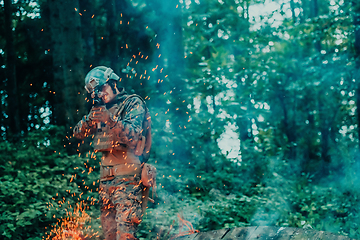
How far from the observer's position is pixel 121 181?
10.9 feet

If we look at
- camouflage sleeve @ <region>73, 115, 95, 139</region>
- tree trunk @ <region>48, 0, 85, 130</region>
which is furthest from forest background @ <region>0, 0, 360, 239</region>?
camouflage sleeve @ <region>73, 115, 95, 139</region>

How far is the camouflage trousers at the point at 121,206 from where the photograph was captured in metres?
3.17

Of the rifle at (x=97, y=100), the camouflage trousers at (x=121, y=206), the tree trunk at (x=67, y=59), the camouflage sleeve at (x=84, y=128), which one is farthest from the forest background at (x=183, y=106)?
the rifle at (x=97, y=100)

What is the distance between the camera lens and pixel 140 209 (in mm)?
3311

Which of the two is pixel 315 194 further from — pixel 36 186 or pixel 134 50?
pixel 36 186

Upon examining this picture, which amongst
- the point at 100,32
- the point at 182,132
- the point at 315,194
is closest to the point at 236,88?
the point at 182,132

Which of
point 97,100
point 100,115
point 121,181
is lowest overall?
point 121,181

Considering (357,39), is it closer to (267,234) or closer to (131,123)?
(267,234)

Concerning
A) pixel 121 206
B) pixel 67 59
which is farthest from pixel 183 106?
pixel 121 206

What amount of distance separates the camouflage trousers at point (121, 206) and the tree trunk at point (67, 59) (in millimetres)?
3790

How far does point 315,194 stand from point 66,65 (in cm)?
621

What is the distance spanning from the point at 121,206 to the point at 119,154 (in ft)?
1.64

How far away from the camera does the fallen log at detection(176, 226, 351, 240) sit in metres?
3.33

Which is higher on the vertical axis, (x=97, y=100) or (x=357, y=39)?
(x=357, y=39)
